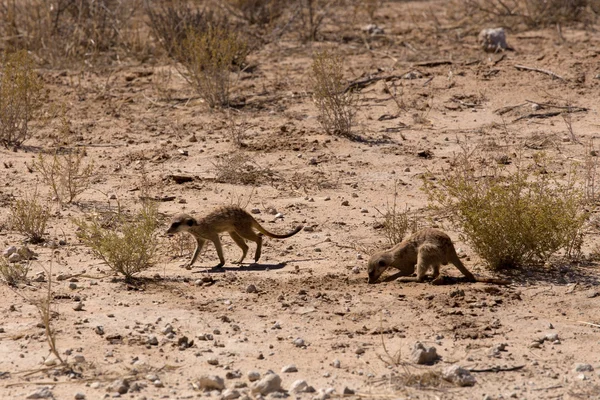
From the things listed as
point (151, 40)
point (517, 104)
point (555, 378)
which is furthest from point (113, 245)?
point (151, 40)

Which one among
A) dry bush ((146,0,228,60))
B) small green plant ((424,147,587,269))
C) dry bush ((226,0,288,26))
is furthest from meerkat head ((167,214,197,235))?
dry bush ((226,0,288,26))

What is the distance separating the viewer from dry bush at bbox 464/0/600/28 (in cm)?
1586

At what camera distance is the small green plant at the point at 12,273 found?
766 cm

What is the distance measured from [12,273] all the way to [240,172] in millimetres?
3306

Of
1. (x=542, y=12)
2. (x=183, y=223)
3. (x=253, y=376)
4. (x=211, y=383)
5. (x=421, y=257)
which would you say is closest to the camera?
(x=211, y=383)

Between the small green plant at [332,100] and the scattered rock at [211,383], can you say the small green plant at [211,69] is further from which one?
the scattered rock at [211,383]

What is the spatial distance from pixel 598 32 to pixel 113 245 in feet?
33.2

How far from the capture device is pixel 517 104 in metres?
12.8

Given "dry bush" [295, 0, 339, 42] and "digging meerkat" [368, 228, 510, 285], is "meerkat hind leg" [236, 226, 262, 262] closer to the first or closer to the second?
"digging meerkat" [368, 228, 510, 285]

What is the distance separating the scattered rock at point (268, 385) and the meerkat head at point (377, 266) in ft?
6.64

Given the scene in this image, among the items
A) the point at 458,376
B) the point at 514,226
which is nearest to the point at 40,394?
the point at 458,376

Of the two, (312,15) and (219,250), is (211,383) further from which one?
(312,15)

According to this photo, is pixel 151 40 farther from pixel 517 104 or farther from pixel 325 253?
pixel 325 253

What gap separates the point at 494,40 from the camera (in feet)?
48.2
